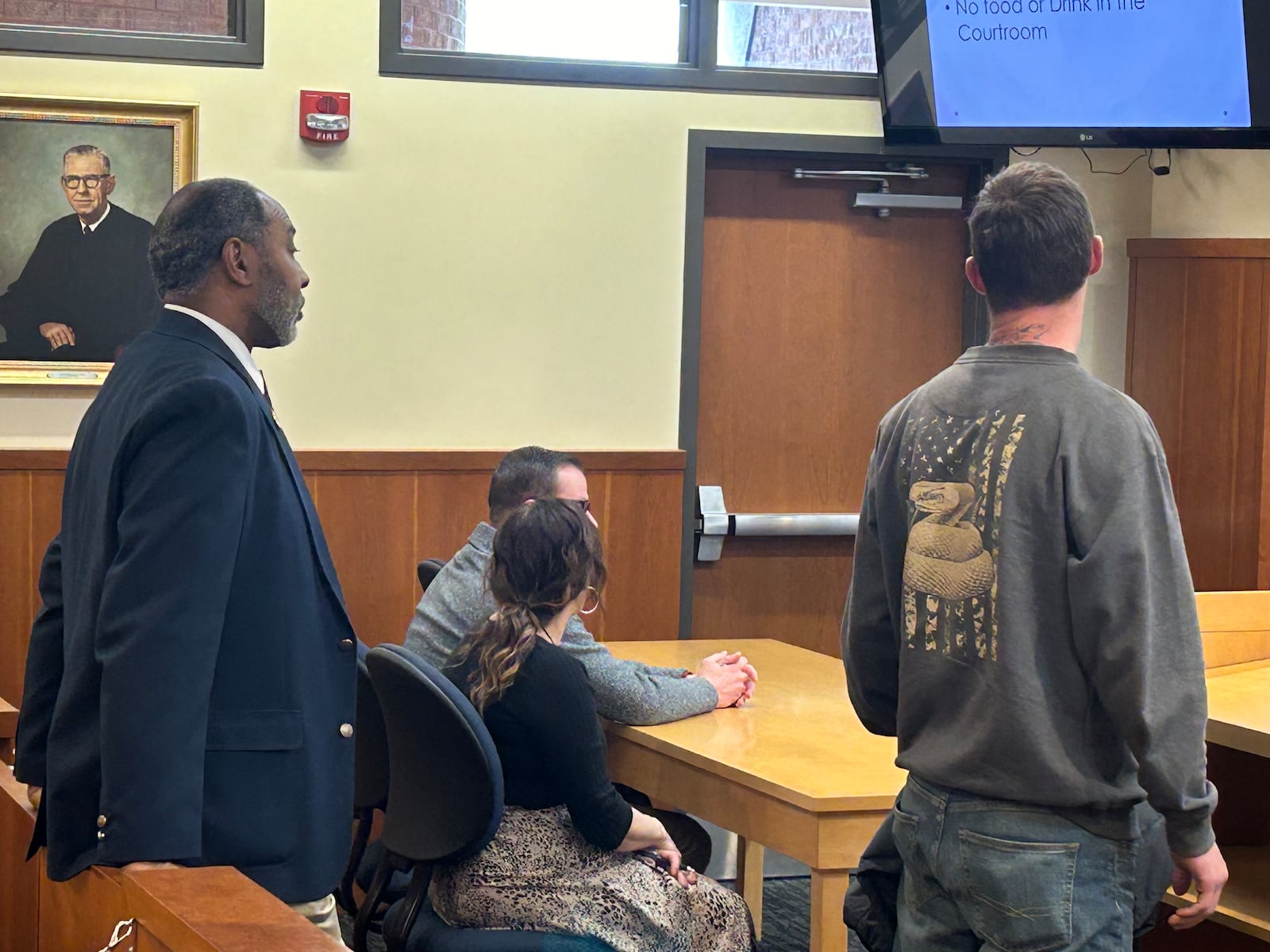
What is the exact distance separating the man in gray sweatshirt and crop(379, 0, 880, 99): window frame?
8.55ft

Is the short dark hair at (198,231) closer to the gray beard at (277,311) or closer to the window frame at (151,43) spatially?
the gray beard at (277,311)

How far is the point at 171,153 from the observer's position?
13.0ft

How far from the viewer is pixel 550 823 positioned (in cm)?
243

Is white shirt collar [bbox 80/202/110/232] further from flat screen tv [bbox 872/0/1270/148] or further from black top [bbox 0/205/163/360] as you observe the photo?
flat screen tv [bbox 872/0/1270/148]

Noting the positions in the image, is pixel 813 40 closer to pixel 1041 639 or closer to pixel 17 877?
pixel 1041 639

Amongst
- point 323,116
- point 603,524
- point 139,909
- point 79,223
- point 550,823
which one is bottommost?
point 550,823

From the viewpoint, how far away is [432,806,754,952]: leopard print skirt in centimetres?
238

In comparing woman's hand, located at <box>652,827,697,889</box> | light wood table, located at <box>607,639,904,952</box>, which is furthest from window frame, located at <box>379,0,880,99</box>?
woman's hand, located at <box>652,827,697,889</box>

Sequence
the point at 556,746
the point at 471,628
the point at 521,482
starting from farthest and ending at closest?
1. the point at 521,482
2. the point at 471,628
3. the point at 556,746

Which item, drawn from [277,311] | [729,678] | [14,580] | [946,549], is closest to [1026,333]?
[946,549]

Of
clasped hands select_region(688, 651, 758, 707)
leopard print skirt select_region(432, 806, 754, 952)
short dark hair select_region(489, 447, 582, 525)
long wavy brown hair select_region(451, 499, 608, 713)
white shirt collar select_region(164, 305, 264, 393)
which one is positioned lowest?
leopard print skirt select_region(432, 806, 754, 952)

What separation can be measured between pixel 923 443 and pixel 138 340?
0.99 m

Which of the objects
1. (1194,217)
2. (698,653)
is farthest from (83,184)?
(1194,217)

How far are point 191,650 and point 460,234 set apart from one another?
2691mm
